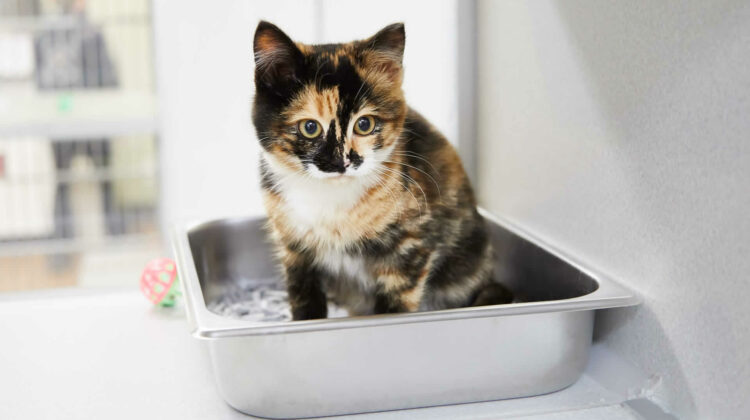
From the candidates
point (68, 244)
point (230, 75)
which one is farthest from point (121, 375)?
point (68, 244)

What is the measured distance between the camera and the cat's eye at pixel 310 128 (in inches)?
34.5

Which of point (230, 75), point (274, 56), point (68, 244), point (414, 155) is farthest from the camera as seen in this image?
point (68, 244)

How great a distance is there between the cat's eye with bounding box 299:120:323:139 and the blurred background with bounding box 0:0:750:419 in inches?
16.4

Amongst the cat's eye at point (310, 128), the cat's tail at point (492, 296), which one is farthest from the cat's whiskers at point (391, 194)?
the cat's tail at point (492, 296)

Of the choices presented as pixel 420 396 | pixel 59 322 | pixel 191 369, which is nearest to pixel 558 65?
pixel 420 396

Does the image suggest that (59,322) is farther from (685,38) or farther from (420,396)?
(685,38)

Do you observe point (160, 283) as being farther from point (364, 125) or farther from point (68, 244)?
point (68, 244)

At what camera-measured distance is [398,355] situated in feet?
2.86

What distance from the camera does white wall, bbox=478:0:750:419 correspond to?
2.61ft

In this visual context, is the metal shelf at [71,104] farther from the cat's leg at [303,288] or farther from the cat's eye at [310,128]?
the cat's eye at [310,128]

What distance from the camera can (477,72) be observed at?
1472 millimetres

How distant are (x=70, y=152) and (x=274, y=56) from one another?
2.16 metres

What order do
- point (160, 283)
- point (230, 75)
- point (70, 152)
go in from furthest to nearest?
1. point (70, 152)
2. point (230, 75)
3. point (160, 283)

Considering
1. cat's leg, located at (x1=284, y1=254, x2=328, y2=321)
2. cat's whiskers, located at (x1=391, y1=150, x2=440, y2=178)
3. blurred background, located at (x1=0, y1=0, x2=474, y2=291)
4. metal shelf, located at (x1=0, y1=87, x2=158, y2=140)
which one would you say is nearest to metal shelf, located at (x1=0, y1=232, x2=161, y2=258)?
blurred background, located at (x1=0, y1=0, x2=474, y2=291)
